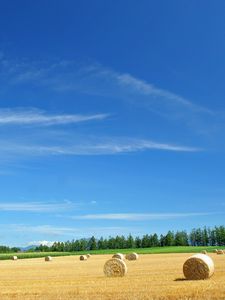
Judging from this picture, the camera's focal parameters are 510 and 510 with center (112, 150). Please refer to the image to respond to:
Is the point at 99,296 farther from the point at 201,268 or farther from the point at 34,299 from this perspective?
the point at 201,268

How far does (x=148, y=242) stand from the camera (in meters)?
168

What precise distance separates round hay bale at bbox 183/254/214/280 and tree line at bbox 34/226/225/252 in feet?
460

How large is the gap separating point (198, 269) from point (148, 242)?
141526 mm

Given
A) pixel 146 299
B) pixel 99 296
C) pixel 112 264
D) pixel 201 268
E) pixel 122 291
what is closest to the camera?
pixel 146 299

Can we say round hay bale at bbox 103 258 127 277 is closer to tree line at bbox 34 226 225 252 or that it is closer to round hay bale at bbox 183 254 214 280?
round hay bale at bbox 183 254 214 280

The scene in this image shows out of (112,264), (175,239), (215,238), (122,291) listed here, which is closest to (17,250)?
(175,239)

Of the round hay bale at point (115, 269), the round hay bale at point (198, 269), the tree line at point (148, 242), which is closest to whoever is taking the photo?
the round hay bale at point (198, 269)

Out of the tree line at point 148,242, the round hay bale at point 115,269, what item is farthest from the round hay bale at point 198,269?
the tree line at point 148,242

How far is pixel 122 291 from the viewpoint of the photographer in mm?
22094

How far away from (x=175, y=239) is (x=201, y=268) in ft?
469

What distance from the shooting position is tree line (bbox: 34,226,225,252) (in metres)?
169

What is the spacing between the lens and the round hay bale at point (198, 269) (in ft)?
94.4

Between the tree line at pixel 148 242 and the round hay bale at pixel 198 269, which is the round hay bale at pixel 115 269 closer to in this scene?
the round hay bale at pixel 198 269

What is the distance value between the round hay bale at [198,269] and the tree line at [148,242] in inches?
5519
